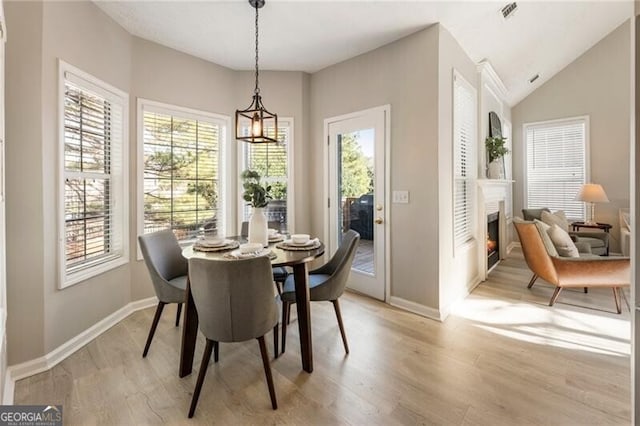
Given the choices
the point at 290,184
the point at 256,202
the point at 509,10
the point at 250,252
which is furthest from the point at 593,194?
the point at 250,252

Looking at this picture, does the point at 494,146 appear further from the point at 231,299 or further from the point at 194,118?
the point at 231,299

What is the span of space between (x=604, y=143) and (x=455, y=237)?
3.97m

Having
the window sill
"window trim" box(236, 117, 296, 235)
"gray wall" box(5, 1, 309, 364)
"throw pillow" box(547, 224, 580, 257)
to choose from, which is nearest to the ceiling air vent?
"throw pillow" box(547, 224, 580, 257)

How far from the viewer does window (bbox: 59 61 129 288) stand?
7.88 ft

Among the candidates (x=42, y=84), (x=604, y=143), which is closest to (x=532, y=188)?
(x=604, y=143)

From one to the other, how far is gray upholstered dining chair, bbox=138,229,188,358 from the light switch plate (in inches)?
84.8

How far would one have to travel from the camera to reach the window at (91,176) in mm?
2402

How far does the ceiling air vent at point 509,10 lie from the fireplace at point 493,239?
7.89ft

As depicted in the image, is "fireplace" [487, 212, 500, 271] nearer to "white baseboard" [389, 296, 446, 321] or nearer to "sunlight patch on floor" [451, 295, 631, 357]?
"sunlight patch on floor" [451, 295, 631, 357]

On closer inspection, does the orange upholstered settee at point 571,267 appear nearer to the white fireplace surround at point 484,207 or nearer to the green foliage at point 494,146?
the white fireplace surround at point 484,207

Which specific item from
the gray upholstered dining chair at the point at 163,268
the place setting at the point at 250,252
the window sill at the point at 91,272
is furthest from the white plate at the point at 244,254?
the window sill at the point at 91,272

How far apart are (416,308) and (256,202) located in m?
1.93

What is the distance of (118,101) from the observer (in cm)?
288

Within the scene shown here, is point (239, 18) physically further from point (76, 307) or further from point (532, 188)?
point (532, 188)
